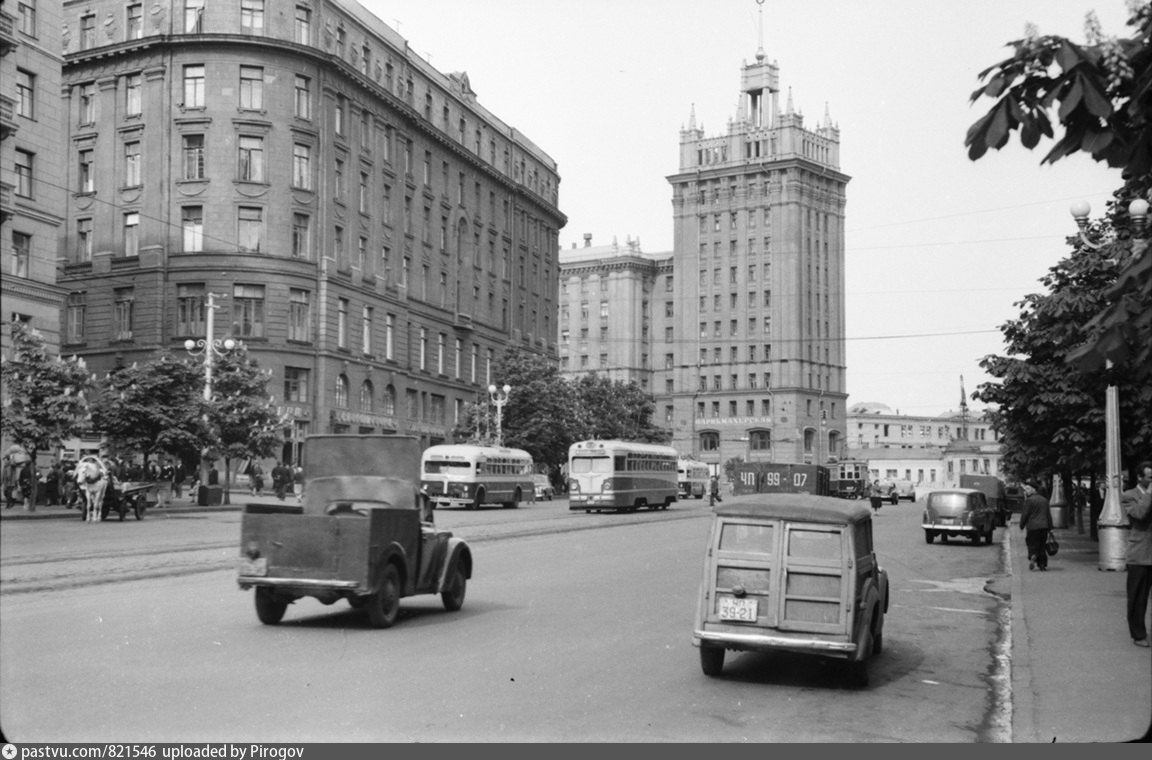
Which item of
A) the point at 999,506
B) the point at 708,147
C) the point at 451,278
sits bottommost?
the point at 999,506

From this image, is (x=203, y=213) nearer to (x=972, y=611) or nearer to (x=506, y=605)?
(x=506, y=605)

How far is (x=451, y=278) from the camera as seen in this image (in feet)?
49.5

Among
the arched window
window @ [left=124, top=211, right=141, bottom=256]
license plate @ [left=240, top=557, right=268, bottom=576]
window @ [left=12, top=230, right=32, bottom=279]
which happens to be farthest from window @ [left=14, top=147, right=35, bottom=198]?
license plate @ [left=240, top=557, right=268, bottom=576]

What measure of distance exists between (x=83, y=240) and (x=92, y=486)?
496 inches

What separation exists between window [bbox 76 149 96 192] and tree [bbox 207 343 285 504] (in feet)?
75.0

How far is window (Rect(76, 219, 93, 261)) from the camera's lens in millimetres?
16972

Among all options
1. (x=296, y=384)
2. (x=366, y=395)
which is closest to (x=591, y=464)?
(x=296, y=384)

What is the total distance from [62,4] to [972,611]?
14781 millimetres

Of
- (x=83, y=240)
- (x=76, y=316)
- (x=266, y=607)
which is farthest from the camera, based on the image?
(x=76, y=316)

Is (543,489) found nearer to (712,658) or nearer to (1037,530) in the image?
(1037,530)

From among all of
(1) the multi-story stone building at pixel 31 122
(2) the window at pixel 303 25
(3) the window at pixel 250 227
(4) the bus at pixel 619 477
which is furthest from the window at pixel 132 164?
(4) the bus at pixel 619 477

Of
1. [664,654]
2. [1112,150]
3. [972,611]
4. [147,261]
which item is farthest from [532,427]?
[1112,150]

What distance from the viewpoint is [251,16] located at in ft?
48.9

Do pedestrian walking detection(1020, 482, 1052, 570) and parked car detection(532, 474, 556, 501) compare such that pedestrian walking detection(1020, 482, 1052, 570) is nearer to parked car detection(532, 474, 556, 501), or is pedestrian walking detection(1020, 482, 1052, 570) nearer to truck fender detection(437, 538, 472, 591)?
truck fender detection(437, 538, 472, 591)
